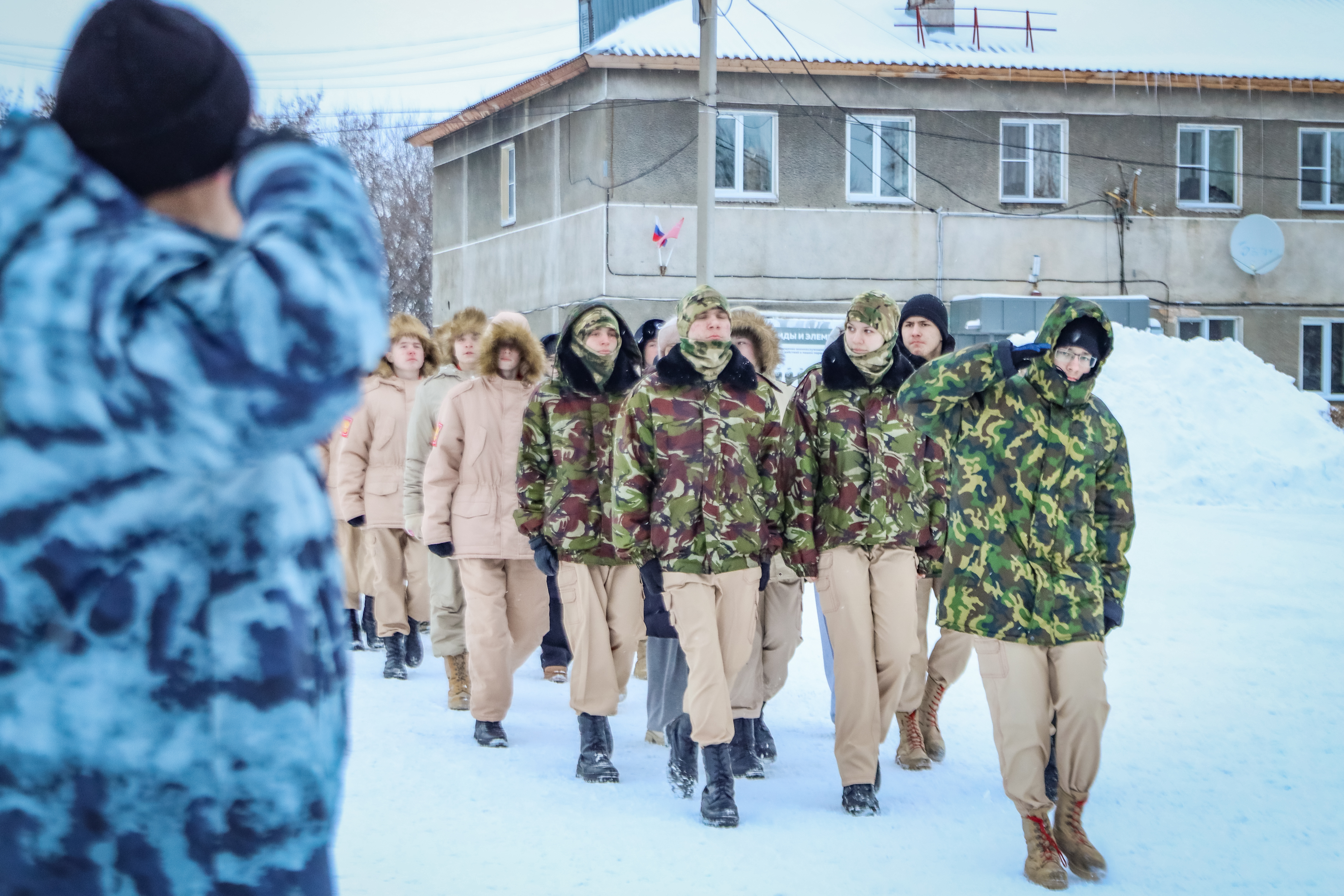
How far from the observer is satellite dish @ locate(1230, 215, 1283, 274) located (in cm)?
2548

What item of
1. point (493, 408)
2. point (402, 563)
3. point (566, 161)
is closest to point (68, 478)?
point (493, 408)

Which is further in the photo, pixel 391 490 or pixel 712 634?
pixel 391 490

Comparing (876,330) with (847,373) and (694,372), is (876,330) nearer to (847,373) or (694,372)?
(847,373)

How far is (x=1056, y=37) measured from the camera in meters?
27.3

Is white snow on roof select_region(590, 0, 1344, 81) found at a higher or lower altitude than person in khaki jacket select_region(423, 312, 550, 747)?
higher

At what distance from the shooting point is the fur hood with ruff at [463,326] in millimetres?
8727

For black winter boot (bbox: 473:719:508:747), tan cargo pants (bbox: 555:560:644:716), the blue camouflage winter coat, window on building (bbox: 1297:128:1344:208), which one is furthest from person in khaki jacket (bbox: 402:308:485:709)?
window on building (bbox: 1297:128:1344:208)

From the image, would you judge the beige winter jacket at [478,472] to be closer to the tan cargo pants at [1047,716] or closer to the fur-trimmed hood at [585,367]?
the fur-trimmed hood at [585,367]

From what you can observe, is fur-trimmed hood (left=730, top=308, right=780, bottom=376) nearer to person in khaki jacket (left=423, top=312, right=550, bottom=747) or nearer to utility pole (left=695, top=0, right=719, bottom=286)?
person in khaki jacket (left=423, top=312, right=550, bottom=747)

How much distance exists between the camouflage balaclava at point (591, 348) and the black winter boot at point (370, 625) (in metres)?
4.30

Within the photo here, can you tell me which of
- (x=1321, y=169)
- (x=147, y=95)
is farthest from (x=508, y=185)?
(x=147, y=95)

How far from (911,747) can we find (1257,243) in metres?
22.3

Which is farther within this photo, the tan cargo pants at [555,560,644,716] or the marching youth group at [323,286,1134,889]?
the tan cargo pants at [555,560,644,716]

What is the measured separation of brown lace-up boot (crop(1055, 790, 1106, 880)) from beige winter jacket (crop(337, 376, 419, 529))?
5274 millimetres
